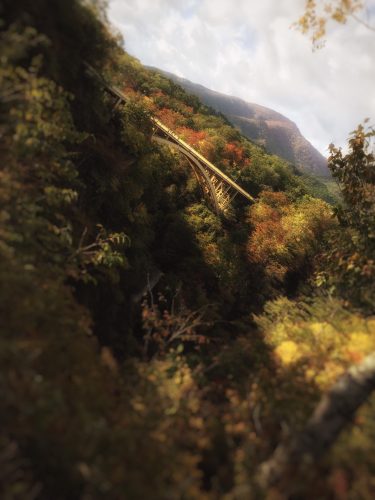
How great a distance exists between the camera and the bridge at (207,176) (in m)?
18.7

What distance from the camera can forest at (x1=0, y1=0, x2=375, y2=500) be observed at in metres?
4.33

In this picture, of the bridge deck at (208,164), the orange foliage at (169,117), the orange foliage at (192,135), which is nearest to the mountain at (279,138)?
the orange foliage at (169,117)

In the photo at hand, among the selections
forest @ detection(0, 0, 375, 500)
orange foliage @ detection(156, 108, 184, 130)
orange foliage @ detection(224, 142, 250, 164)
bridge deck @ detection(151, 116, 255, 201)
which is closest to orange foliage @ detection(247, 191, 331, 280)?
bridge deck @ detection(151, 116, 255, 201)

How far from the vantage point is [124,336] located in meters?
11.0

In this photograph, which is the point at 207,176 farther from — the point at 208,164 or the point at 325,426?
the point at 325,426

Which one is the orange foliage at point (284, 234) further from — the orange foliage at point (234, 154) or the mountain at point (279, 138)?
the mountain at point (279, 138)

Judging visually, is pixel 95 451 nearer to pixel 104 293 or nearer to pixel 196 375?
pixel 196 375

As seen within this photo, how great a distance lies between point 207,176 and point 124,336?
40.9ft

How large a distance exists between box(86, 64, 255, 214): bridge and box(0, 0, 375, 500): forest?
2969mm

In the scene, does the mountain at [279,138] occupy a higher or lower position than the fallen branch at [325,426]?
higher

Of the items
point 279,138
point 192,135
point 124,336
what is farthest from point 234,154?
point 279,138

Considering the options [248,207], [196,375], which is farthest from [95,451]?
[248,207]

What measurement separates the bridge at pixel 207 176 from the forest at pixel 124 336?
2969 mm

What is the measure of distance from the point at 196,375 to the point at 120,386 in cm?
227
